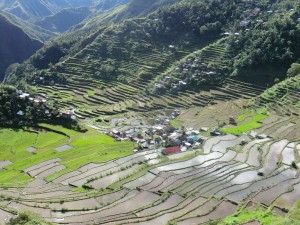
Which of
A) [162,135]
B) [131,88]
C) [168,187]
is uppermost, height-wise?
[168,187]

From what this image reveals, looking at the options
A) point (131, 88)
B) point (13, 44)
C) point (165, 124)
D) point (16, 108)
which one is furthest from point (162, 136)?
point (13, 44)

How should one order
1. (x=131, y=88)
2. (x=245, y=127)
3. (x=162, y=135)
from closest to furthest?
(x=245, y=127) → (x=162, y=135) → (x=131, y=88)

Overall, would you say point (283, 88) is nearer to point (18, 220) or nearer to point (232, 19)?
point (232, 19)

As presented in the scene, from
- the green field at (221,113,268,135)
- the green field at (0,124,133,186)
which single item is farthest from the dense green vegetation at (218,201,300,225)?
the green field at (221,113,268,135)

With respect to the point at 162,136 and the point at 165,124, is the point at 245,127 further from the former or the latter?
the point at 165,124

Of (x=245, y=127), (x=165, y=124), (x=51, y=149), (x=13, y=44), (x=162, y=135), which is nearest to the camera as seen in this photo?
(x=51, y=149)

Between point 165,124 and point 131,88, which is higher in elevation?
point 131,88

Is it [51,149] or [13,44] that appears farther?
[13,44]

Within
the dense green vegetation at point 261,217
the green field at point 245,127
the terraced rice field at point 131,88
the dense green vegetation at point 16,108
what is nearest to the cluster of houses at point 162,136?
the green field at point 245,127
